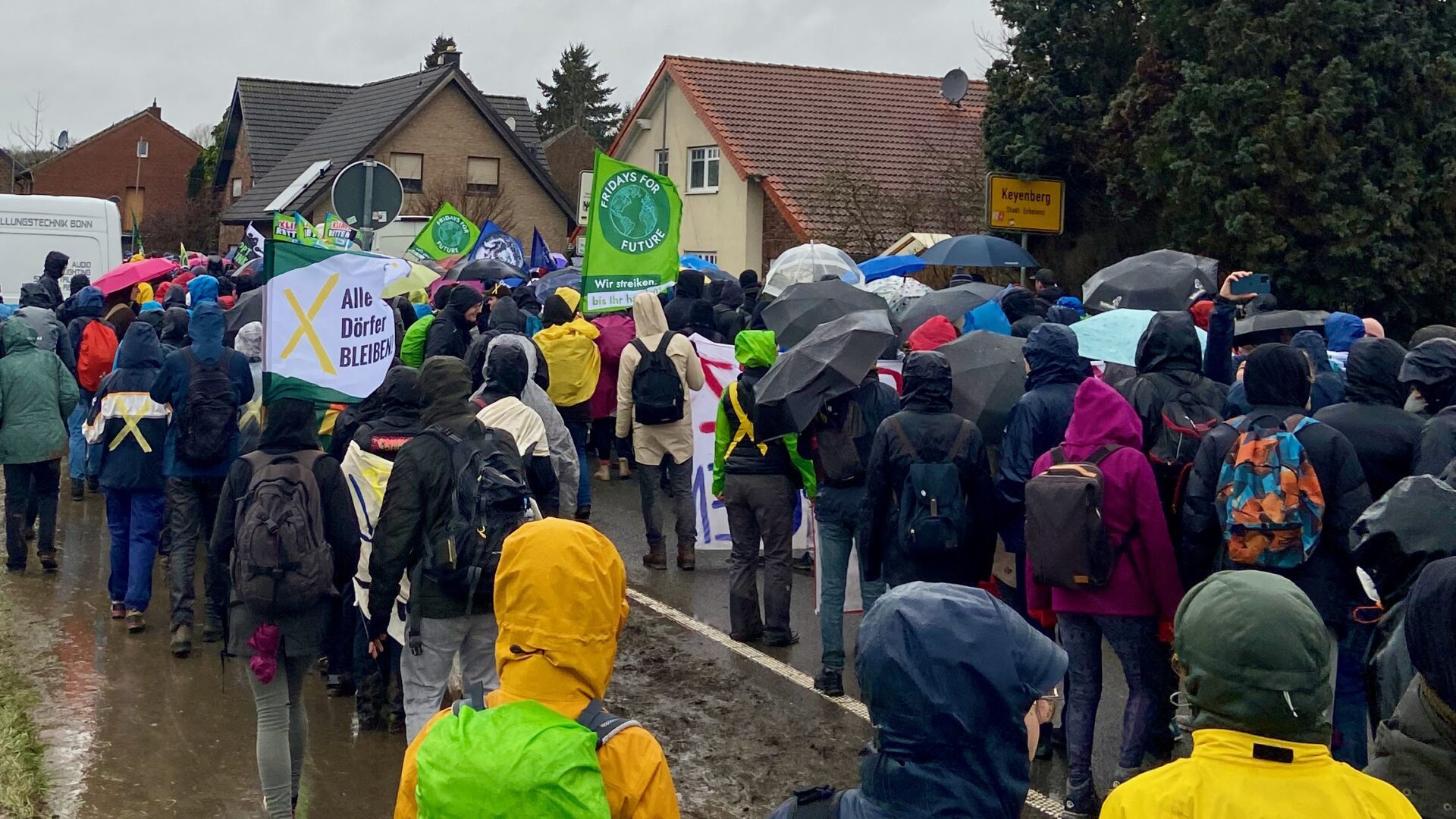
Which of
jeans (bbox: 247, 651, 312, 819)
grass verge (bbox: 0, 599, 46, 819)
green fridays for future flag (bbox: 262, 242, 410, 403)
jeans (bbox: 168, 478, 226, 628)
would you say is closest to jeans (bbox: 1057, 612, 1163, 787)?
jeans (bbox: 247, 651, 312, 819)

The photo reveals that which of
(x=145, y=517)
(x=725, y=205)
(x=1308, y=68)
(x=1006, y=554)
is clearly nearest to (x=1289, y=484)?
(x=1006, y=554)

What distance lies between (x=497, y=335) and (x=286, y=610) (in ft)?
14.8

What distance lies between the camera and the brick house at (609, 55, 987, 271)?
117 feet

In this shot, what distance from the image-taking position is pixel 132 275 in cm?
1550

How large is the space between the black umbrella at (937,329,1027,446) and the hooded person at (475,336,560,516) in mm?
2108

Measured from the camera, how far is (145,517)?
909 centimetres

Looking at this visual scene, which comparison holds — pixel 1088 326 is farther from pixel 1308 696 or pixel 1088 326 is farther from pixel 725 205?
pixel 725 205

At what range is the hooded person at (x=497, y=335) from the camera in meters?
10.3

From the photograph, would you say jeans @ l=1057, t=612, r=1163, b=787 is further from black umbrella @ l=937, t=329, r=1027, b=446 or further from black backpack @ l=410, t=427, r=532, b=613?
black backpack @ l=410, t=427, r=532, b=613

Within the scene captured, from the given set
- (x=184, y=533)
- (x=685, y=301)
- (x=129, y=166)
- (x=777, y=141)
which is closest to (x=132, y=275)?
(x=685, y=301)

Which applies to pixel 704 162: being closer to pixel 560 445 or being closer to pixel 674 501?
pixel 674 501

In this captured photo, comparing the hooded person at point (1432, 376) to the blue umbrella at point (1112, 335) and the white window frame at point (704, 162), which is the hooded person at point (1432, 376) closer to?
the blue umbrella at point (1112, 335)

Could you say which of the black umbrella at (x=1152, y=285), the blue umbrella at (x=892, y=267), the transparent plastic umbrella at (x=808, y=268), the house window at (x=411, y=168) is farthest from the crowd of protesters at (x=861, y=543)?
the house window at (x=411, y=168)

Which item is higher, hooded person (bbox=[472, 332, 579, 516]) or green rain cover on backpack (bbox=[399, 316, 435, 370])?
green rain cover on backpack (bbox=[399, 316, 435, 370])
